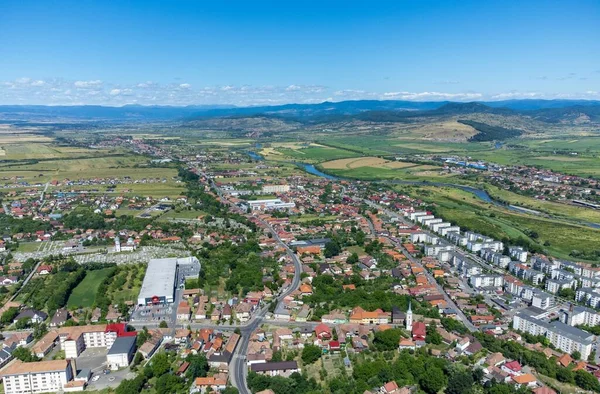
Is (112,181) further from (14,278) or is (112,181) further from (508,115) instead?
(508,115)

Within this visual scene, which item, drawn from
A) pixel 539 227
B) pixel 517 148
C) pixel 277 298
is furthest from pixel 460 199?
pixel 517 148

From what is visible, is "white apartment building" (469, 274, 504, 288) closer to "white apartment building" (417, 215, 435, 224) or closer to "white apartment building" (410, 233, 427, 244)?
"white apartment building" (410, 233, 427, 244)

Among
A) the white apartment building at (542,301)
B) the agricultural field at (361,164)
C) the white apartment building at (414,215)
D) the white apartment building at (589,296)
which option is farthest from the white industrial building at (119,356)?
the agricultural field at (361,164)

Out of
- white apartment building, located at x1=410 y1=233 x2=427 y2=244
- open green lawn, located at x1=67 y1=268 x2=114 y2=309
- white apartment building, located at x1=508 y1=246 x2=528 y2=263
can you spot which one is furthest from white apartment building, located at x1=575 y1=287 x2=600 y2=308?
open green lawn, located at x1=67 y1=268 x2=114 y2=309

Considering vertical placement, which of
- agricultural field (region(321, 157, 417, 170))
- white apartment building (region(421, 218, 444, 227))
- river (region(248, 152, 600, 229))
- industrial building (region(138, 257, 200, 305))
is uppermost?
industrial building (region(138, 257, 200, 305))

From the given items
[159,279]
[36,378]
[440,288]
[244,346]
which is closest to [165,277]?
[159,279]

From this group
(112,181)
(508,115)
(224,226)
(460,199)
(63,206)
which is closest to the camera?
(224,226)
